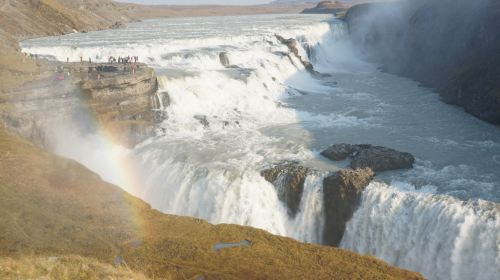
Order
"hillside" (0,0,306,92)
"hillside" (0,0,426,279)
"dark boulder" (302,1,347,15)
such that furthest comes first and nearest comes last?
"dark boulder" (302,1,347,15) < "hillside" (0,0,306,92) < "hillside" (0,0,426,279)

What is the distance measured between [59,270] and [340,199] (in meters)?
11.6

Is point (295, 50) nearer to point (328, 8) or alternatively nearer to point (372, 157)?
point (372, 157)

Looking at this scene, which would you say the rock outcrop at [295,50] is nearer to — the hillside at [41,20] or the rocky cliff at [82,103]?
the rocky cliff at [82,103]

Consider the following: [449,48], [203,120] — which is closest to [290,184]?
[203,120]

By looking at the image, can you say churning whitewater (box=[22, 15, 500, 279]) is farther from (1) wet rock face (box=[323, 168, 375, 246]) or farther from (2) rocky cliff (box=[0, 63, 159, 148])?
(2) rocky cliff (box=[0, 63, 159, 148])

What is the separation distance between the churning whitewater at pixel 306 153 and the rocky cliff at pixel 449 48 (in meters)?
1.46

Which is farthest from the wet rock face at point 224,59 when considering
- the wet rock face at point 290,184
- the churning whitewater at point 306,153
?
the wet rock face at point 290,184

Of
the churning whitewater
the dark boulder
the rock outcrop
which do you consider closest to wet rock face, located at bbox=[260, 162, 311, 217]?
the churning whitewater

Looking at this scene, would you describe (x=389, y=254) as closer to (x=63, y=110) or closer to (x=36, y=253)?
(x=36, y=253)

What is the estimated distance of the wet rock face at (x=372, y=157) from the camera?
66.0 feet

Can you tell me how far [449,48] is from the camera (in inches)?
1622

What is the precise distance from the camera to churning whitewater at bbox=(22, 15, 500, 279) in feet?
54.3

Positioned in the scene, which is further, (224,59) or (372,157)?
(224,59)

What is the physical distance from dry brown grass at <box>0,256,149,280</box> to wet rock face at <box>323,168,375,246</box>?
32.5 feet
